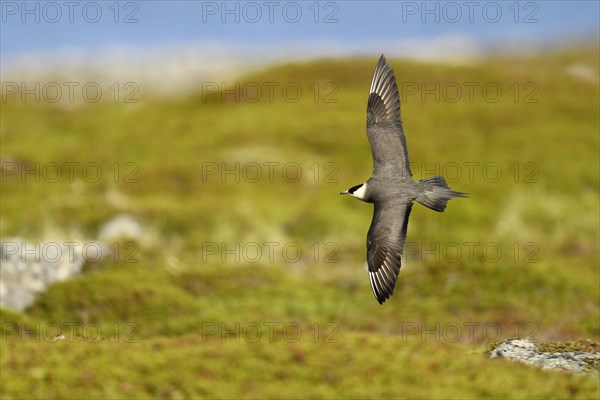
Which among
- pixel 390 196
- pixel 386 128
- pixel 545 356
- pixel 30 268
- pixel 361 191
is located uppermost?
pixel 386 128

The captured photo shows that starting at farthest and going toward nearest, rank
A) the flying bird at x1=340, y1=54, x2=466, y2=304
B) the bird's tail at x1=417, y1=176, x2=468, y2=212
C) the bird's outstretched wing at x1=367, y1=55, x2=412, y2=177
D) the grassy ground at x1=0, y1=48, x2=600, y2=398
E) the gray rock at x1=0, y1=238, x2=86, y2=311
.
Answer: the gray rock at x1=0, y1=238, x2=86, y2=311
the bird's outstretched wing at x1=367, y1=55, x2=412, y2=177
the flying bird at x1=340, y1=54, x2=466, y2=304
the bird's tail at x1=417, y1=176, x2=468, y2=212
the grassy ground at x1=0, y1=48, x2=600, y2=398

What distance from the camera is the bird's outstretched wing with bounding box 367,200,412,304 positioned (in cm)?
1480

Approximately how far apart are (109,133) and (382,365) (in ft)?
158

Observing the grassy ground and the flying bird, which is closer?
the grassy ground

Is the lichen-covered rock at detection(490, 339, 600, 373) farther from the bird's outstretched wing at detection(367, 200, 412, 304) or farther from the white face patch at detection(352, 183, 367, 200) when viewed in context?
the white face patch at detection(352, 183, 367, 200)

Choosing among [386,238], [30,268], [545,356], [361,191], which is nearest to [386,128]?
[361,191]

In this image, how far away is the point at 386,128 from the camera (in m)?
16.2

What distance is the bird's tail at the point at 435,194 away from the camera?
47.4ft

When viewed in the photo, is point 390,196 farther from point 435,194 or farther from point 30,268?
point 30,268

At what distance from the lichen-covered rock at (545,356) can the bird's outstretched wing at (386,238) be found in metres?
2.56

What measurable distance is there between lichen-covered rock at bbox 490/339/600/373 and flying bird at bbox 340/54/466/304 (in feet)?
7.61

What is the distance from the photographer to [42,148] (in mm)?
53031

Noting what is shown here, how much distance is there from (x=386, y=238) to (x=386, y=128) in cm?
263

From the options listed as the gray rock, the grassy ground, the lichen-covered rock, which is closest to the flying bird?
the grassy ground
